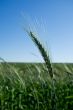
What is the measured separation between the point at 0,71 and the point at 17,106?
113cm

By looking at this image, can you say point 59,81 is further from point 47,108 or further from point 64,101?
point 47,108

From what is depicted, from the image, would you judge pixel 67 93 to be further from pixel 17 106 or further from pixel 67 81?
pixel 67 81

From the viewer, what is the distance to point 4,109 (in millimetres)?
4891

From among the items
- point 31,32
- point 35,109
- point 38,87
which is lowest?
point 35,109

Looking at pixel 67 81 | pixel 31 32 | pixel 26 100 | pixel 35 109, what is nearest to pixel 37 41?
pixel 31 32

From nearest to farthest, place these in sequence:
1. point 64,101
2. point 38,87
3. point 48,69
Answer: point 48,69 < point 64,101 < point 38,87

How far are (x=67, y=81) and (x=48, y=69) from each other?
13.8 ft

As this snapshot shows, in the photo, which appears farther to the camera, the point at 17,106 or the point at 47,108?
the point at 17,106

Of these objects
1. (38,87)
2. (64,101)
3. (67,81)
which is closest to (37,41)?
(64,101)

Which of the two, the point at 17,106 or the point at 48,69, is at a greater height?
the point at 48,69

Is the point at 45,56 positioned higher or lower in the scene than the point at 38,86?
higher

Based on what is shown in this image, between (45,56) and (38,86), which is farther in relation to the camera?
(38,86)

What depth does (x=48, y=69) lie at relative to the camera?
127 inches

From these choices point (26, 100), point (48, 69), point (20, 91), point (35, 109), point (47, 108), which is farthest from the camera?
point (20, 91)
